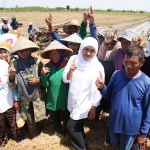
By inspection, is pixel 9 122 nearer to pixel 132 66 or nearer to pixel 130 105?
pixel 130 105

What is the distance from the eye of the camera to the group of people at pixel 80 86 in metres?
2.43

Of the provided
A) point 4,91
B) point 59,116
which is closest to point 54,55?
point 4,91

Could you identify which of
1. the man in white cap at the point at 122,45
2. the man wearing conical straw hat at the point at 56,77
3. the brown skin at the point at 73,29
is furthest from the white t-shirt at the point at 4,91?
the brown skin at the point at 73,29

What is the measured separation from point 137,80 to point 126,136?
76 cm

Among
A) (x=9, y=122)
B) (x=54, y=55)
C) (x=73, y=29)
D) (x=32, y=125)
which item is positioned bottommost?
(x=32, y=125)

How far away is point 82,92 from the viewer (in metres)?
2.93

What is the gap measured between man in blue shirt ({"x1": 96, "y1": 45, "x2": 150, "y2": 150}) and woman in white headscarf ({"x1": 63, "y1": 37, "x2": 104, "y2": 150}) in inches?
10.7

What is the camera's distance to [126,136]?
2590 millimetres

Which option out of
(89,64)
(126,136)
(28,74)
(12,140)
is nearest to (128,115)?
(126,136)

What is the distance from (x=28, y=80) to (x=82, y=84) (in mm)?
832

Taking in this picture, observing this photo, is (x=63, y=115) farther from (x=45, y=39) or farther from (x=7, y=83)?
(x=45, y=39)

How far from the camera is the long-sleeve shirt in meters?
2.34

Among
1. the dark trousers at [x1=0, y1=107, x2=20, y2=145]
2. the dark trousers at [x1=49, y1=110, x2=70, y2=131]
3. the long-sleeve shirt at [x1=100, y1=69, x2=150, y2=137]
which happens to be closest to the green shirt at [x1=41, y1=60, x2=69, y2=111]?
the dark trousers at [x1=49, y1=110, x2=70, y2=131]

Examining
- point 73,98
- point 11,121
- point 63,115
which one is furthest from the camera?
point 63,115
